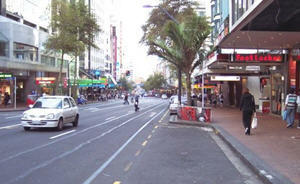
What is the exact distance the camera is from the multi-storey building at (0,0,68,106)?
41438 mm

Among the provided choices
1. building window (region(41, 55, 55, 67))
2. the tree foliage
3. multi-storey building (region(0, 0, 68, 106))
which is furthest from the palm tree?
building window (region(41, 55, 55, 67))

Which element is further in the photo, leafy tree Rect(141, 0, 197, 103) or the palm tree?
leafy tree Rect(141, 0, 197, 103)

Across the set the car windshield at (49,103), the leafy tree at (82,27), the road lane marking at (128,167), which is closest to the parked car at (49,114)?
the car windshield at (49,103)

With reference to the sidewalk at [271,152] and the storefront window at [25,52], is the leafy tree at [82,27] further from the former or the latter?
the sidewalk at [271,152]

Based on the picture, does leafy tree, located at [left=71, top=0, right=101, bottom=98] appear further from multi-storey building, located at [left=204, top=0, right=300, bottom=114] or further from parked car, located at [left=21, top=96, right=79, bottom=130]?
parked car, located at [left=21, top=96, right=79, bottom=130]

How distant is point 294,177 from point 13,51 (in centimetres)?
4074

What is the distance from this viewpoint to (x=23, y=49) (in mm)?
44844

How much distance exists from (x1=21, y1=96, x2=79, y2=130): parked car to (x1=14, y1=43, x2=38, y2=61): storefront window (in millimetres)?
28609

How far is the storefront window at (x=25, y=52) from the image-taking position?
43.5 metres

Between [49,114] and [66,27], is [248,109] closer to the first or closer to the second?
[49,114]

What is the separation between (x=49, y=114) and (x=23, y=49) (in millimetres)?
32149

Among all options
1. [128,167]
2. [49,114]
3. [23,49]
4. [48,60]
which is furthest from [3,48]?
[128,167]

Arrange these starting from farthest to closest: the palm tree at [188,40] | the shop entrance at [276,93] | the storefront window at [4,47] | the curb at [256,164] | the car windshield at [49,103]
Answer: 1. the storefront window at [4,47]
2. the shop entrance at [276,93]
3. the palm tree at [188,40]
4. the car windshield at [49,103]
5. the curb at [256,164]

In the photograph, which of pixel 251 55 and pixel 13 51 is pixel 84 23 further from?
pixel 251 55
